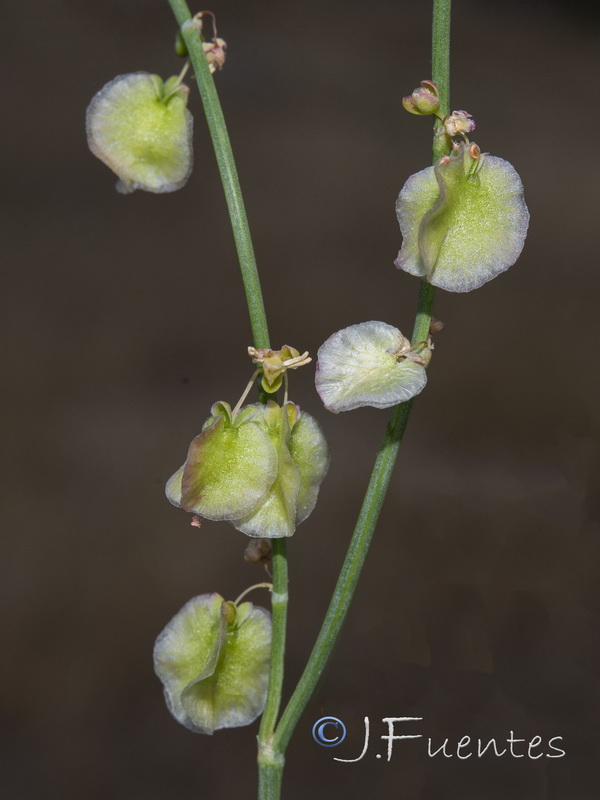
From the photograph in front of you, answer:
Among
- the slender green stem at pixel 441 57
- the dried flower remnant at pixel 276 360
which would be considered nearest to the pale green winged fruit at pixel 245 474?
the dried flower remnant at pixel 276 360

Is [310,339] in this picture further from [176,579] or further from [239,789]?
[239,789]

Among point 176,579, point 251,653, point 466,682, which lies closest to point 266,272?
point 176,579

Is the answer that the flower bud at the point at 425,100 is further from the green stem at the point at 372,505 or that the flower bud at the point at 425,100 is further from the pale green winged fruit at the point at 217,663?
the pale green winged fruit at the point at 217,663

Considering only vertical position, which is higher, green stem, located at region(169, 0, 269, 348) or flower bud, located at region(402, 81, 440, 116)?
flower bud, located at region(402, 81, 440, 116)

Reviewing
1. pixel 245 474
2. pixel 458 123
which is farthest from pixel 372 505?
pixel 458 123

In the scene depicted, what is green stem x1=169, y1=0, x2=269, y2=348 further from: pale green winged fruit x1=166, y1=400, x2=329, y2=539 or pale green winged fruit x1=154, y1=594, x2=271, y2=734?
pale green winged fruit x1=154, y1=594, x2=271, y2=734

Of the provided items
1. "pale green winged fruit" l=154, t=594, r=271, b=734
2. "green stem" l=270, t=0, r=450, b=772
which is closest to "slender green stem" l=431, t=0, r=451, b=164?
"green stem" l=270, t=0, r=450, b=772
